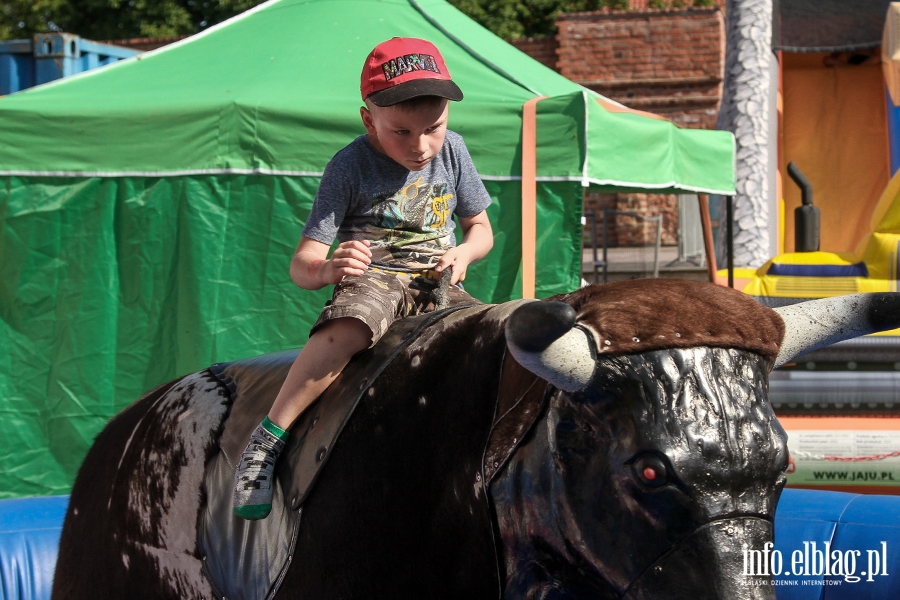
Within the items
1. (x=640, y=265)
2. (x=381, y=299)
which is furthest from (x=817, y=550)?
(x=640, y=265)

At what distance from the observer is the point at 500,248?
5398mm

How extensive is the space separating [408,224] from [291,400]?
1.89 ft

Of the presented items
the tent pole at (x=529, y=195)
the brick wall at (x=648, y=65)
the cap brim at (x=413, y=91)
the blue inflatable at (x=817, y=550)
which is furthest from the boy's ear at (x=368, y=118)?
the brick wall at (x=648, y=65)

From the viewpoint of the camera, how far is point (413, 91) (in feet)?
6.88

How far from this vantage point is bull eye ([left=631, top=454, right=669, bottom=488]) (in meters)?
1.43

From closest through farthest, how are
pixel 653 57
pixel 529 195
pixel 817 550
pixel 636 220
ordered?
pixel 817 550 → pixel 529 195 → pixel 653 57 → pixel 636 220

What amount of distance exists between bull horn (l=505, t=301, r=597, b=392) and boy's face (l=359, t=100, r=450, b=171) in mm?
855

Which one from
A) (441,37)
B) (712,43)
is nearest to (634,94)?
(712,43)

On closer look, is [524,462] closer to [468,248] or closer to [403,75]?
[468,248]

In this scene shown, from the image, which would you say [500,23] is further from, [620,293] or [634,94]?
[620,293]

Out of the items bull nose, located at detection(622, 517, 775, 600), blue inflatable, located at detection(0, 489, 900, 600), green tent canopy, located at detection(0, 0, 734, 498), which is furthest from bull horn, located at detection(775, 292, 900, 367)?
green tent canopy, located at detection(0, 0, 734, 498)

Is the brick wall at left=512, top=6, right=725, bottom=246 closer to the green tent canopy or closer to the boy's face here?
the green tent canopy

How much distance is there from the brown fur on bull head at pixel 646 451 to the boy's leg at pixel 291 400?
552 mm

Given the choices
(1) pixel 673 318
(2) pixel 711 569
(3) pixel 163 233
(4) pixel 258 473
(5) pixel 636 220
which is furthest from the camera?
(5) pixel 636 220
